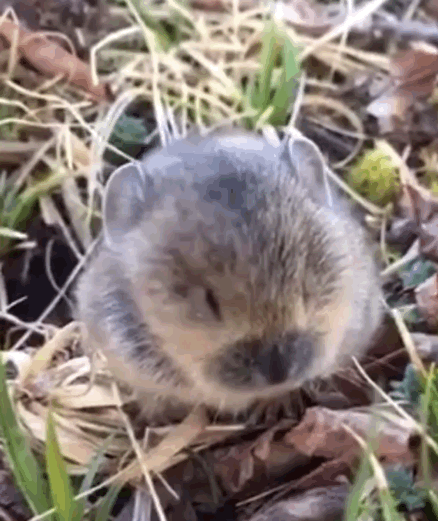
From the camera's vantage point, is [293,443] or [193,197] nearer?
[193,197]

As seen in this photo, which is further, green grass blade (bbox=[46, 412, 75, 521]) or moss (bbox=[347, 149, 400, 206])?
moss (bbox=[347, 149, 400, 206])

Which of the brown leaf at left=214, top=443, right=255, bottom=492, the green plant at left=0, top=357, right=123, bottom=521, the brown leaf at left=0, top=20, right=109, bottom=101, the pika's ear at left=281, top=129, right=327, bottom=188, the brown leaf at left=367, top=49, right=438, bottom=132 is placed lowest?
the brown leaf at left=214, top=443, right=255, bottom=492

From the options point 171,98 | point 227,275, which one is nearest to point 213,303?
point 227,275

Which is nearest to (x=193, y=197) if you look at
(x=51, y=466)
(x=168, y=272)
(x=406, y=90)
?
(x=168, y=272)

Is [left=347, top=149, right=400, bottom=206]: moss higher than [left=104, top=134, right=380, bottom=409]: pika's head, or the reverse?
[left=104, top=134, right=380, bottom=409]: pika's head

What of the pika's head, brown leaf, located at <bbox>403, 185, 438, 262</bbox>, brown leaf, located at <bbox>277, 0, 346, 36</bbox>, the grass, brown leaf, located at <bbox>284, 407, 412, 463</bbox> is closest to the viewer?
the pika's head

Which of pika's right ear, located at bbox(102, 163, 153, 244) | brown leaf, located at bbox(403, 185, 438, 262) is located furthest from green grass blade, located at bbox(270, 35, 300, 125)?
pika's right ear, located at bbox(102, 163, 153, 244)

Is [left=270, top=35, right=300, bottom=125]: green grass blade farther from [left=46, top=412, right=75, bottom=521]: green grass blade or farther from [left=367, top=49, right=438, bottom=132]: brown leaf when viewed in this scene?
[left=46, top=412, right=75, bottom=521]: green grass blade

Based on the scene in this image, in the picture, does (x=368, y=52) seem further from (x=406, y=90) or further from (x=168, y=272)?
(x=168, y=272)
